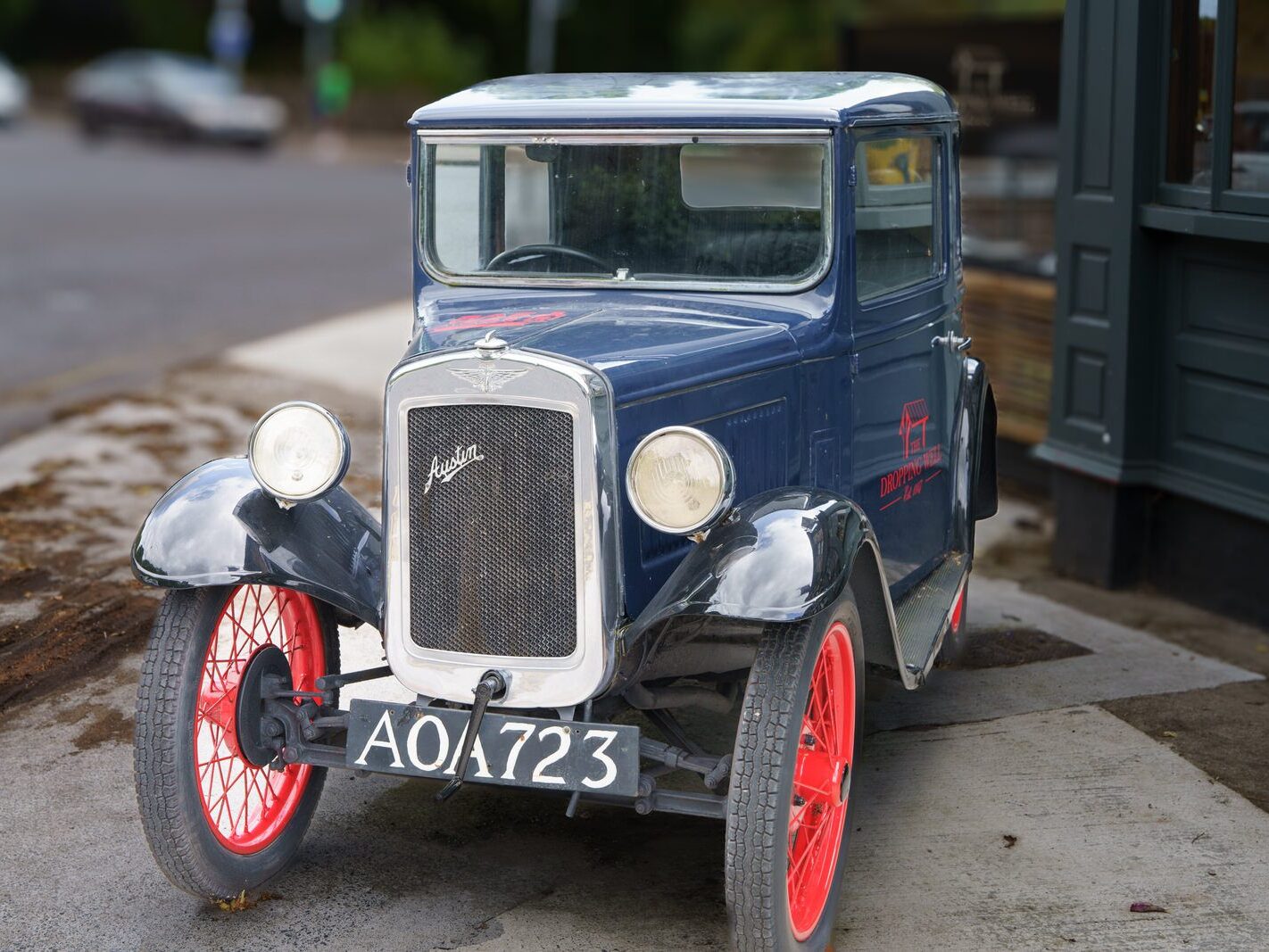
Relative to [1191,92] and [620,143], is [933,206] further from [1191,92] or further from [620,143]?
[1191,92]

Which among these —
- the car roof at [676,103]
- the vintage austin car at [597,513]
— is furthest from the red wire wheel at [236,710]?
the car roof at [676,103]

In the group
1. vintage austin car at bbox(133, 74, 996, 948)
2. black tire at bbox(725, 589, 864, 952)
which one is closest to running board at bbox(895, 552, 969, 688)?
vintage austin car at bbox(133, 74, 996, 948)

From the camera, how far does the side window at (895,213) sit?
4305 millimetres

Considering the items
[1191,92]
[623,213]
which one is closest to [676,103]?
[623,213]

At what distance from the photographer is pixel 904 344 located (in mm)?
4676

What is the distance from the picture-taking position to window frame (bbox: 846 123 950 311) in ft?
13.8

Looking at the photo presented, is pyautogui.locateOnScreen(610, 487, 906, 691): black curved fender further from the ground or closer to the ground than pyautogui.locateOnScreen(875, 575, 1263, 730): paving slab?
further from the ground

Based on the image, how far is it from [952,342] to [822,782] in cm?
190

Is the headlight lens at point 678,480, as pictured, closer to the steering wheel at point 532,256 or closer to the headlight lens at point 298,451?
the headlight lens at point 298,451

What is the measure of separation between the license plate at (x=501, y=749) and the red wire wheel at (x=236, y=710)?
384 millimetres

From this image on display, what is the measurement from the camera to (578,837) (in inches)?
164

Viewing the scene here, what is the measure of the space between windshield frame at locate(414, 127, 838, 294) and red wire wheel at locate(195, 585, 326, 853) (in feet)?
3.36

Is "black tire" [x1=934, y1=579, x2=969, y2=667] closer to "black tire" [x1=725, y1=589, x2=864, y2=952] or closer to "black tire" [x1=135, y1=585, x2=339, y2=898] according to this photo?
"black tire" [x1=725, y1=589, x2=864, y2=952]

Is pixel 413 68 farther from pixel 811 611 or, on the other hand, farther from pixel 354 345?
pixel 811 611
